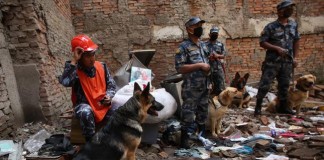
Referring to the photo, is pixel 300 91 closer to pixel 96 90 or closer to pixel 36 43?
pixel 96 90

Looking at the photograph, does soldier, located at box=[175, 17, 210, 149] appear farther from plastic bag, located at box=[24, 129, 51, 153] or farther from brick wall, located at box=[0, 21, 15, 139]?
brick wall, located at box=[0, 21, 15, 139]

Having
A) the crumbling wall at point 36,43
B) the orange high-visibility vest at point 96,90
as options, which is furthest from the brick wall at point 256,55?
the orange high-visibility vest at point 96,90

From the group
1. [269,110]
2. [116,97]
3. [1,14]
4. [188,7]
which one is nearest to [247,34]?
[188,7]

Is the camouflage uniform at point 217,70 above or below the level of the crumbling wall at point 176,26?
below

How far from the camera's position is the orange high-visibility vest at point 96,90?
11.1ft

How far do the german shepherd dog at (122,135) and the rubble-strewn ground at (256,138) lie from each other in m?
0.92

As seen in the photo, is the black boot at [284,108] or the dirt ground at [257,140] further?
the black boot at [284,108]

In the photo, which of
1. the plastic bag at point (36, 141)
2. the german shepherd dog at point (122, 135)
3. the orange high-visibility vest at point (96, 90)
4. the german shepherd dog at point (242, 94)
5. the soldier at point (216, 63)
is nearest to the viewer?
the german shepherd dog at point (122, 135)

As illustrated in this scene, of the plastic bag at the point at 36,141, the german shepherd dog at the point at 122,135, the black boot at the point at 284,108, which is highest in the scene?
the german shepherd dog at the point at 122,135

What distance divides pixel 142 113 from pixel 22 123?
2814 millimetres

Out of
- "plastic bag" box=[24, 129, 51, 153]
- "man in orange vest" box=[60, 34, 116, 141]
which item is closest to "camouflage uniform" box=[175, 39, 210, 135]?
"man in orange vest" box=[60, 34, 116, 141]

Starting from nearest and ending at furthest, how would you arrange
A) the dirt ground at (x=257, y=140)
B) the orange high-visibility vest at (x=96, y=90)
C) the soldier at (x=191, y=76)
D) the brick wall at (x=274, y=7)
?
1. the orange high-visibility vest at (x=96, y=90)
2. the dirt ground at (x=257, y=140)
3. the soldier at (x=191, y=76)
4. the brick wall at (x=274, y=7)

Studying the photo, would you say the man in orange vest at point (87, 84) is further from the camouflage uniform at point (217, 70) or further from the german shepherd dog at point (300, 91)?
the german shepherd dog at point (300, 91)

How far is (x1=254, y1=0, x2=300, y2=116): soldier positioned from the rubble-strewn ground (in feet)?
2.46
